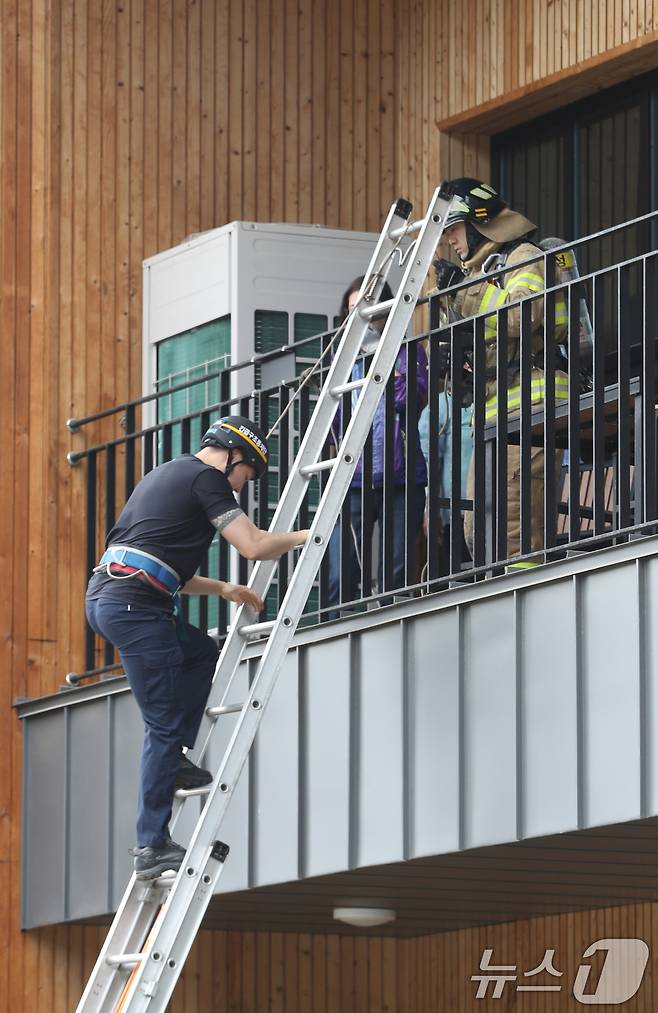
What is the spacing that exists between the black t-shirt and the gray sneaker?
0.99m

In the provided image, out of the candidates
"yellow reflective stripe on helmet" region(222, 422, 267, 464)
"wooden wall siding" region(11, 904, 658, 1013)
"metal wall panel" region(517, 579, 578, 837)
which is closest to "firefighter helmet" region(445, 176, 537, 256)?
"yellow reflective stripe on helmet" region(222, 422, 267, 464)

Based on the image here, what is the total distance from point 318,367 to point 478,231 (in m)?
1.01

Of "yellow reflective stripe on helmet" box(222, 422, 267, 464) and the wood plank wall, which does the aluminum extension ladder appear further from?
the wood plank wall

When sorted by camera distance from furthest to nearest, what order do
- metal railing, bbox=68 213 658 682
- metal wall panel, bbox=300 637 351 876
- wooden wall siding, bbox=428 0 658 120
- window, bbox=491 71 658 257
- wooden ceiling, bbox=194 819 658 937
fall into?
window, bbox=491 71 658 257, wooden wall siding, bbox=428 0 658 120, metal wall panel, bbox=300 637 351 876, wooden ceiling, bbox=194 819 658 937, metal railing, bbox=68 213 658 682

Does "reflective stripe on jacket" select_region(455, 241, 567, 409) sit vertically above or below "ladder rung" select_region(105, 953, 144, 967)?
above

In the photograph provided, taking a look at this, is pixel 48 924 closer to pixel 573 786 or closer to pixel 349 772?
pixel 349 772

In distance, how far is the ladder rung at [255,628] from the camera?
27.6ft

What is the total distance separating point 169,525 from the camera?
856 centimetres

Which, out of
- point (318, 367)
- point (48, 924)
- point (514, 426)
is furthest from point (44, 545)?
point (514, 426)

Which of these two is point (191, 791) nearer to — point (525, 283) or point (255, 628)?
point (255, 628)

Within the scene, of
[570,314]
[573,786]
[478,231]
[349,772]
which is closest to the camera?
[573,786]

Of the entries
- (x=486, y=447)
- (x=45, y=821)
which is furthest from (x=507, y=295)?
(x=45, y=821)

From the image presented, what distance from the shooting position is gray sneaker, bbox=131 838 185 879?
8.23 meters

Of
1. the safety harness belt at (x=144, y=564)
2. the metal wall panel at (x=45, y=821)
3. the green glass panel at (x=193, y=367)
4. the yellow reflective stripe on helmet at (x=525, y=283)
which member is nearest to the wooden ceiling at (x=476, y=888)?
the metal wall panel at (x=45, y=821)
